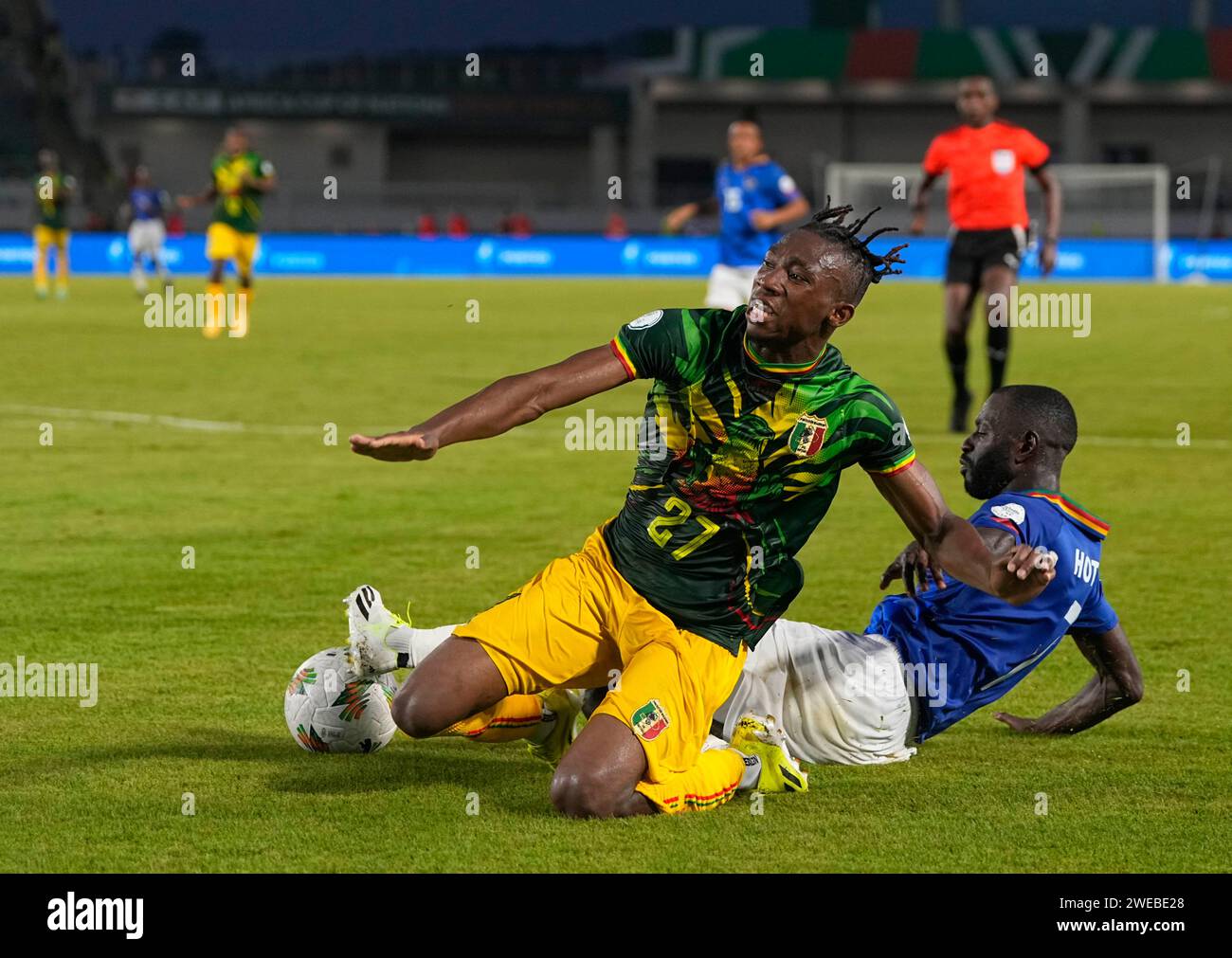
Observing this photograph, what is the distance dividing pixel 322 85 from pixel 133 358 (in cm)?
4424

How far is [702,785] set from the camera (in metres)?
4.79

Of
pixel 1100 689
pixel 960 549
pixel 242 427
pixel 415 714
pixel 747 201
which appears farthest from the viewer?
Result: pixel 747 201

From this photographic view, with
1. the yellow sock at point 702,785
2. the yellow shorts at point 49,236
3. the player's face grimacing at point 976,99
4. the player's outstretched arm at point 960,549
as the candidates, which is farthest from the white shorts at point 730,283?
the yellow shorts at point 49,236

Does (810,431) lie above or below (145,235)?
below

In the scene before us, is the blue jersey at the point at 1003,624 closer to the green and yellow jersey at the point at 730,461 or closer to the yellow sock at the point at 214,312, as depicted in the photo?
the green and yellow jersey at the point at 730,461

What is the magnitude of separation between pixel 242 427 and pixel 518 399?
9.01m

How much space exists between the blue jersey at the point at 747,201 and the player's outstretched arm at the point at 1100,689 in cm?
1051

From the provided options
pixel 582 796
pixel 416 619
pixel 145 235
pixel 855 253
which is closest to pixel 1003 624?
pixel 855 253

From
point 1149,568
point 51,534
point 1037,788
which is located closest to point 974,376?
point 1149,568

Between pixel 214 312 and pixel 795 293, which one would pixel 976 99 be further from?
pixel 214 312

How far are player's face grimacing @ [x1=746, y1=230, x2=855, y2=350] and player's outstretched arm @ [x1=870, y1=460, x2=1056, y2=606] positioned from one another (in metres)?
0.44

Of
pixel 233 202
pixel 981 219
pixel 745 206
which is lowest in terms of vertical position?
pixel 981 219

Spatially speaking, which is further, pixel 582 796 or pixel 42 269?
pixel 42 269

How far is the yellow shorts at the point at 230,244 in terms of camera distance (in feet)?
73.5
